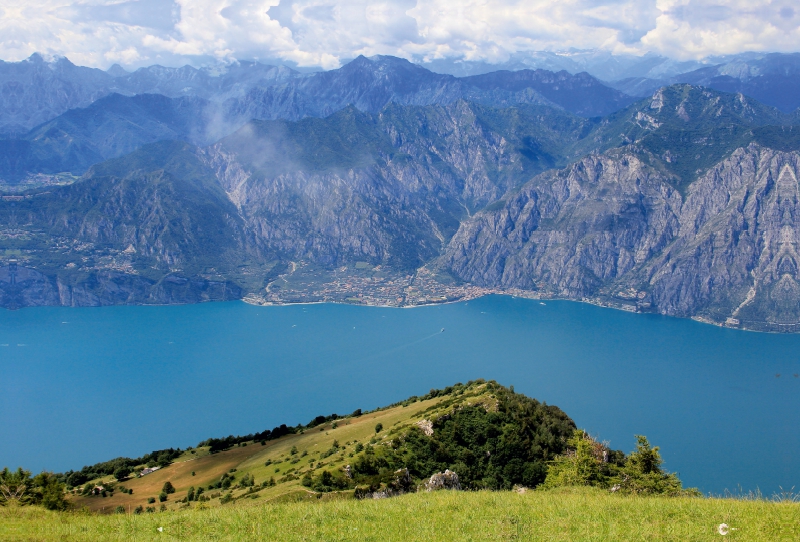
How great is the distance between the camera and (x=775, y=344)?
188 m

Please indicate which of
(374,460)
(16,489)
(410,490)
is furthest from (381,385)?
(16,489)

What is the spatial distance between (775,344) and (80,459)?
19048 cm

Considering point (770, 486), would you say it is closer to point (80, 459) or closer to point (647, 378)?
point (647, 378)

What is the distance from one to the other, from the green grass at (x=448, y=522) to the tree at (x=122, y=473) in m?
36.8

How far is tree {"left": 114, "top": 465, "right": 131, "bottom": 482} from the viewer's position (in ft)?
177

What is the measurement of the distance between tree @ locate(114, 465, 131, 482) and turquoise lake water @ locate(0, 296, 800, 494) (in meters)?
64.1

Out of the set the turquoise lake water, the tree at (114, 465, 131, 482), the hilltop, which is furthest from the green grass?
the turquoise lake water

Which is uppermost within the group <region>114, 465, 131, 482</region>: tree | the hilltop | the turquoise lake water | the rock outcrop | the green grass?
the green grass

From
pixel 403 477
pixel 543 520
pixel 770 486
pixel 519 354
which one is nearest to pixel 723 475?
pixel 770 486

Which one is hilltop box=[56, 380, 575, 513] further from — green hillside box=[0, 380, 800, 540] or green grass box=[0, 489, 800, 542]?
green grass box=[0, 489, 800, 542]

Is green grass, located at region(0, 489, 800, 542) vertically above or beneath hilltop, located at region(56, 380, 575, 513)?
above

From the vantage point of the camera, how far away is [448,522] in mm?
18453

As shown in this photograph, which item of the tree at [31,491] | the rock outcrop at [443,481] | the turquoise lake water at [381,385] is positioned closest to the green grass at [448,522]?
the tree at [31,491]

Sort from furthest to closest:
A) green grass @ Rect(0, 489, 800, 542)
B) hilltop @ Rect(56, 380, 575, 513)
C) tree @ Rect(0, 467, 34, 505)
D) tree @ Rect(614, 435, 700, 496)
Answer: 1. hilltop @ Rect(56, 380, 575, 513)
2. tree @ Rect(614, 435, 700, 496)
3. tree @ Rect(0, 467, 34, 505)
4. green grass @ Rect(0, 489, 800, 542)
